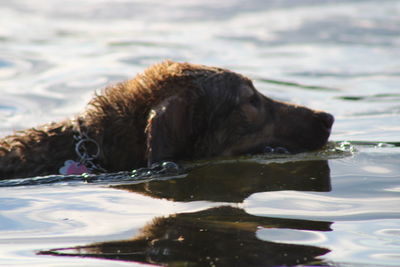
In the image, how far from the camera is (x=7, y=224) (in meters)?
6.30

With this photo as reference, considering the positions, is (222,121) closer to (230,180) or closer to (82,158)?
(230,180)

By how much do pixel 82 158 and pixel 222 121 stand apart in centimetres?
155

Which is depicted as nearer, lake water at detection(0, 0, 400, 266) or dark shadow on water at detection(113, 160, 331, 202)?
lake water at detection(0, 0, 400, 266)

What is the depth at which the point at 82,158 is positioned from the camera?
775 cm

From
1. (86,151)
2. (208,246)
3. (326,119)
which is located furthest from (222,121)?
(208,246)

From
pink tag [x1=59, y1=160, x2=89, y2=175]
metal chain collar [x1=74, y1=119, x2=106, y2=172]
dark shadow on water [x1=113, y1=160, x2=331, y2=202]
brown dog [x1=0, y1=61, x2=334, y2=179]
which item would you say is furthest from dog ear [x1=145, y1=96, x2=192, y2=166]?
pink tag [x1=59, y1=160, x2=89, y2=175]

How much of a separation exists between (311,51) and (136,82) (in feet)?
32.5

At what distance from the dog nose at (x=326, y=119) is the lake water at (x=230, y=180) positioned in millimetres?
315

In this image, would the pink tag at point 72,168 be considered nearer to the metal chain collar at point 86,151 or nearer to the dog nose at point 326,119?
the metal chain collar at point 86,151

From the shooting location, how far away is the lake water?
563cm

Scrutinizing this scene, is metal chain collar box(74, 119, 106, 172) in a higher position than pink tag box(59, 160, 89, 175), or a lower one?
higher

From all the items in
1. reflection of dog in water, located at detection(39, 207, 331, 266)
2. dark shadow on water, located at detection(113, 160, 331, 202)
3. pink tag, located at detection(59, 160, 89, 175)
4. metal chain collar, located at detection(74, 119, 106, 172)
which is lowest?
reflection of dog in water, located at detection(39, 207, 331, 266)

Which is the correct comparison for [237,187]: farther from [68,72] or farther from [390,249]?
[68,72]

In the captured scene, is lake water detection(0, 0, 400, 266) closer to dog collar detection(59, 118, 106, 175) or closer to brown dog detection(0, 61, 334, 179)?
dog collar detection(59, 118, 106, 175)
